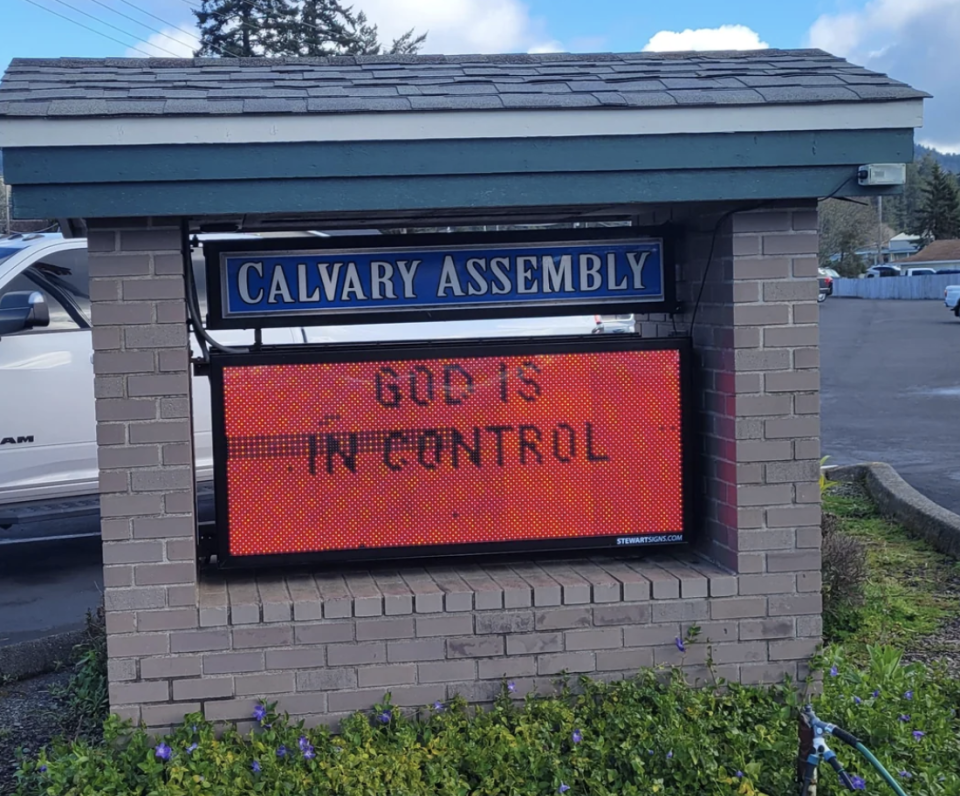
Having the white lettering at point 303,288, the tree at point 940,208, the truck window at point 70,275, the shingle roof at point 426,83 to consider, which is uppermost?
the tree at point 940,208

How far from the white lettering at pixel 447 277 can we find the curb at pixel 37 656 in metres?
2.50

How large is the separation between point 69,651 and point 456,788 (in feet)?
8.43

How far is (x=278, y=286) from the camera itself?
4457mm

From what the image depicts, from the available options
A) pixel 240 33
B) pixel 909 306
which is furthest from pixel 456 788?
pixel 909 306

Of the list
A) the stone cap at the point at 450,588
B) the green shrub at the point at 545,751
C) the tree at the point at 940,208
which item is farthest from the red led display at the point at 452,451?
the tree at the point at 940,208

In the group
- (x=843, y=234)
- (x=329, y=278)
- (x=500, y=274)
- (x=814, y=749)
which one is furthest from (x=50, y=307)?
(x=843, y=234)

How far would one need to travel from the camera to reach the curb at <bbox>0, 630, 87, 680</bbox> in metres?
5.38

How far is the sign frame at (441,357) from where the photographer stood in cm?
431

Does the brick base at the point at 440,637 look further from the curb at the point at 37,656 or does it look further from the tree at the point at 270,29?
the tree at the point at 270,29

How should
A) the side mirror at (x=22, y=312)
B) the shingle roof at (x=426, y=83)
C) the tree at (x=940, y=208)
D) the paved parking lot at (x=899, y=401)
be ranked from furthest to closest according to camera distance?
the tree at (x=940, y=208)
the paved parking lot at (x=899, y=401)
the side mirror at (x=22, y=312)
the shingle roof at (x=426, y=83)

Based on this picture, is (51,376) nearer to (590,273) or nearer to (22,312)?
(22,312)

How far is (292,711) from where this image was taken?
13.6 ft

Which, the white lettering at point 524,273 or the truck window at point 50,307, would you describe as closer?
the white lettering at point 524,273

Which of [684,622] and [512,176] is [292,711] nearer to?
[684,622]
